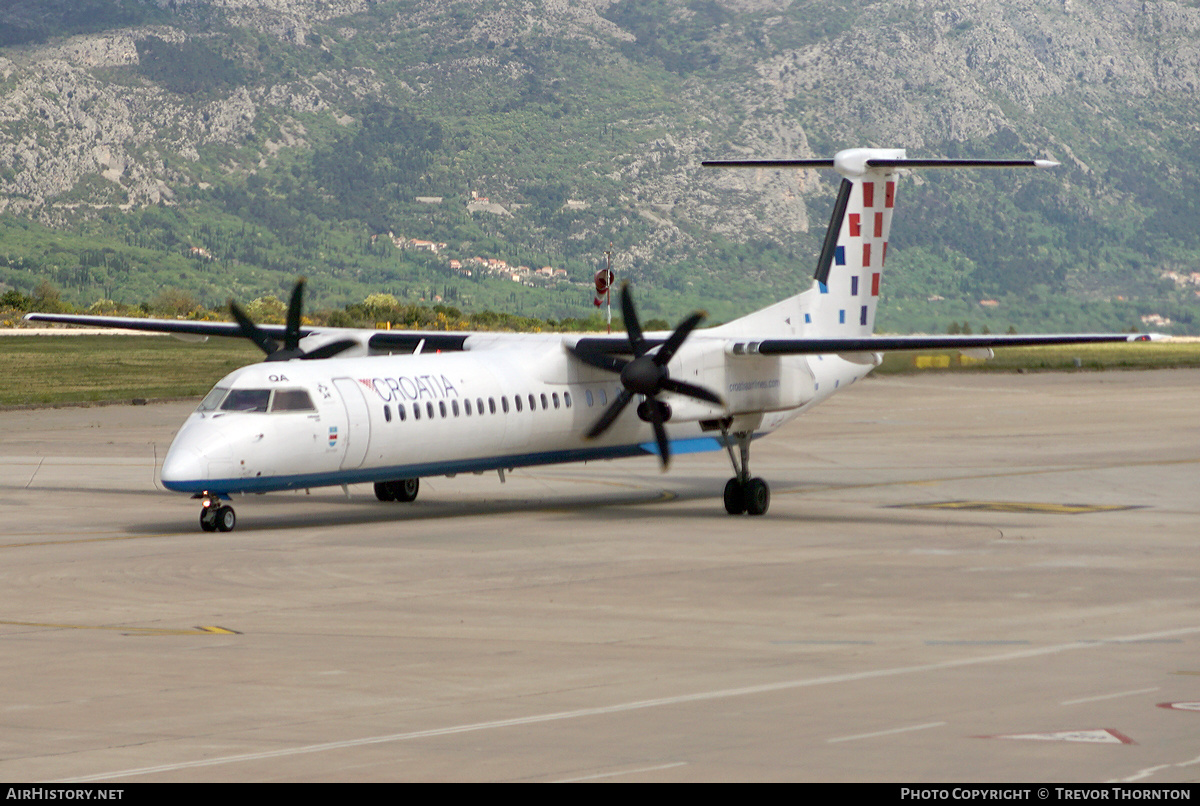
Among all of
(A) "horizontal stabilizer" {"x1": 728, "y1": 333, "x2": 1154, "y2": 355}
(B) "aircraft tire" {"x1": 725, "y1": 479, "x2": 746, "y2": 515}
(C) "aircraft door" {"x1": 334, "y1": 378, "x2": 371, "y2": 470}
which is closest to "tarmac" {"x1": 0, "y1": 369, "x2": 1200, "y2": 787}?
(B) "aircraft tire" {"x1": 725, "y1": 479, "x2": 746, "y2": 515}

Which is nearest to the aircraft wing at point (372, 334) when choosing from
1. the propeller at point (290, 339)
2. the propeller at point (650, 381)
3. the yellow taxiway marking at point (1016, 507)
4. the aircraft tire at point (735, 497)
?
the propeller at point (290, 339)

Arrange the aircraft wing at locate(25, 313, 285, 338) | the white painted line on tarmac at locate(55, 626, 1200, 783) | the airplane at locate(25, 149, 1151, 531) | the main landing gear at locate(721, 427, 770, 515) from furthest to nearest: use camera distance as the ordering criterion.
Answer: the aircraft wing at locate(25, 313, 285, 338) → the main landing gear at locate(721, 427, 770, 515) → the airplane at locate(25, 149, 1151, 531) → the white painted line on tarmac at locate(55, 626, 1200, 783)

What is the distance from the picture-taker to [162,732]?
1184 cm

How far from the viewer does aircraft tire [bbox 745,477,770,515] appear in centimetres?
2906

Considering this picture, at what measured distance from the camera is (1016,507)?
2975 centimetres

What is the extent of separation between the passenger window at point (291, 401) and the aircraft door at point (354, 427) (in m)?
0.65

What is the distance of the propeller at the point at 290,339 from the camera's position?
29855mm

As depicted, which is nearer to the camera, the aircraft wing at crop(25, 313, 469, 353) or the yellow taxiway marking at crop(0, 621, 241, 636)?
the yellow taxiway marking at crop(0, 621, 241, 636)

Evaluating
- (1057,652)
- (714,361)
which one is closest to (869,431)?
(714,361)

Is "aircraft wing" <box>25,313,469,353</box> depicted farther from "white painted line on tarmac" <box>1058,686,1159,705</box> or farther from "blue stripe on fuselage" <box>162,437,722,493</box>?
"white painted line on tarmac" <box>1058,686,1159,705</box>

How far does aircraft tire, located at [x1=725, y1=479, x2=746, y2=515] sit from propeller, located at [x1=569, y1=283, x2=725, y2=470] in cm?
128

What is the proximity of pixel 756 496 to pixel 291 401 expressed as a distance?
8.61 meters

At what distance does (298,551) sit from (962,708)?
507 inches
